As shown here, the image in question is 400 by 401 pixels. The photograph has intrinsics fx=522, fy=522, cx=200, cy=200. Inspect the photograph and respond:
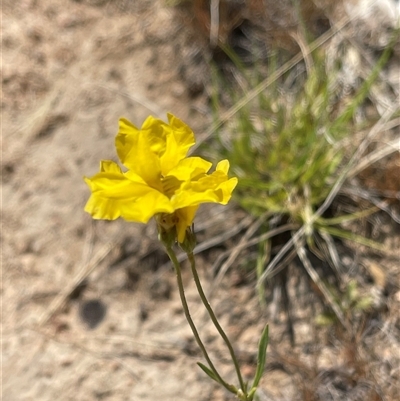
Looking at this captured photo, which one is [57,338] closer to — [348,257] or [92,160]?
[92,160]

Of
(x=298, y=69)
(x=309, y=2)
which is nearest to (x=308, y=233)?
(x=298, y=69)

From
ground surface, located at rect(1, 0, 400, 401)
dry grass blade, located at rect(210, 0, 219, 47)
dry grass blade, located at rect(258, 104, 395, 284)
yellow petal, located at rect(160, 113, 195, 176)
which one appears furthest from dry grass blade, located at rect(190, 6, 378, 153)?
yellow petal, located at rect(160, 113, 195, 176)

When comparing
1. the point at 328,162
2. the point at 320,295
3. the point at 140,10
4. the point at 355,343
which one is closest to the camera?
the point at 355,343

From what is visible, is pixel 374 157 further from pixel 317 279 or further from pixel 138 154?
pixel 138 154

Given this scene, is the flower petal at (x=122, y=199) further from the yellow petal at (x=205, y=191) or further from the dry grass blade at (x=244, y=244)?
the dry grass blade at (x=244, y=244)

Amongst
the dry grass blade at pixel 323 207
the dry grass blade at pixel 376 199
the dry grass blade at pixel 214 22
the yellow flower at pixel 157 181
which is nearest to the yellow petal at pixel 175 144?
the yellow flower at pixel 157 181

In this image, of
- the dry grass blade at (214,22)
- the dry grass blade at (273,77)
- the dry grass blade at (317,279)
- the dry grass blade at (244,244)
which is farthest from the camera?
the dry grass blade at (214,22)

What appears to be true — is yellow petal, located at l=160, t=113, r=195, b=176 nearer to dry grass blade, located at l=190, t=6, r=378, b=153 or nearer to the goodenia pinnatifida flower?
the goodenia pinnatifida flower
